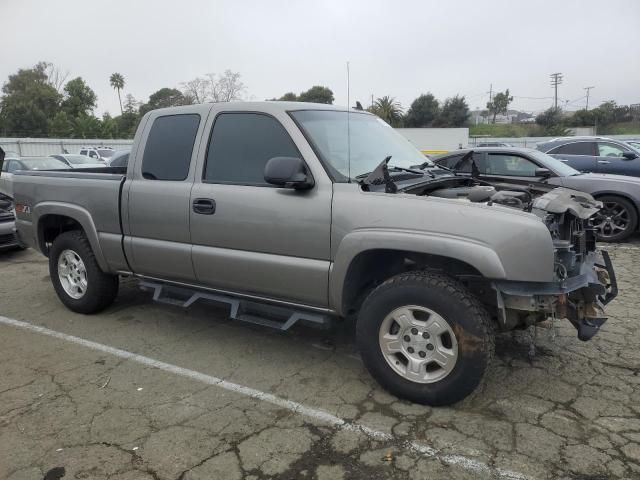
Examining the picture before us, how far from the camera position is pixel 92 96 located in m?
56.1

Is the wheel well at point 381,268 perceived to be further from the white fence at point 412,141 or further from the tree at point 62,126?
the tree at point 62,126

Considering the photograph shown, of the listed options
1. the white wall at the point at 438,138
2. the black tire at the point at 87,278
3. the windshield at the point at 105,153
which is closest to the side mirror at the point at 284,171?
the black tire at the point at 87,278

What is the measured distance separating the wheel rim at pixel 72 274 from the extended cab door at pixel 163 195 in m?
0.86

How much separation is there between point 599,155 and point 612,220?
10.8ft

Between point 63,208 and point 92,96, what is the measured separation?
188 feet

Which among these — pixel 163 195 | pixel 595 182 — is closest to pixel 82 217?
pixel 163 195

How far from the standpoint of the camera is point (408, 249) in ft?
10.6

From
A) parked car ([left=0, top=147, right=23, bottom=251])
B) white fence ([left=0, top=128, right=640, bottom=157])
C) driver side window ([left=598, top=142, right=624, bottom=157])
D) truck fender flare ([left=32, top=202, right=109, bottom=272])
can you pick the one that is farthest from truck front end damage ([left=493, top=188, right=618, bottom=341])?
white fence ([left=0, top=128, right=640, bottom=157])

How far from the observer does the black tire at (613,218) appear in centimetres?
813

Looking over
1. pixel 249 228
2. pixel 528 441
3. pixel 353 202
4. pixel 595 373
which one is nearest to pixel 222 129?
pixel 249 228

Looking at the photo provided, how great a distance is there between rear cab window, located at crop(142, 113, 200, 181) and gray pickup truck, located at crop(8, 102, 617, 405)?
1 centimetres

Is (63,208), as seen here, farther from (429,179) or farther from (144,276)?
(429,179)

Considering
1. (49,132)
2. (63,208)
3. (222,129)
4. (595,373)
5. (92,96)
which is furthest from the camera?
(92,96)

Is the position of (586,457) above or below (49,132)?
below
